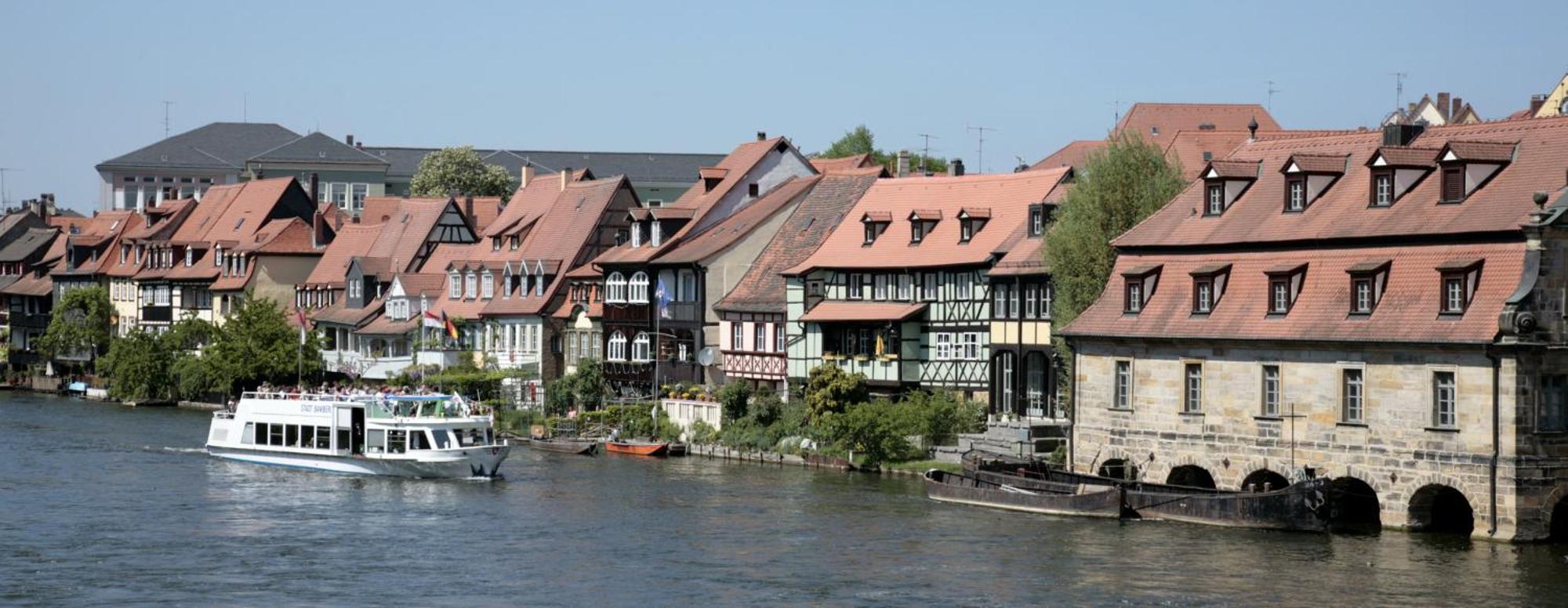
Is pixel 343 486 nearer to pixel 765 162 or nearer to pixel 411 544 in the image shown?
pixel 411 544

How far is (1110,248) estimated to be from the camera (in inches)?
2530

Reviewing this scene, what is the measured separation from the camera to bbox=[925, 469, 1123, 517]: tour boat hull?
54062 mm

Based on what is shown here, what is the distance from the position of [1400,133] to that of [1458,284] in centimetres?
710

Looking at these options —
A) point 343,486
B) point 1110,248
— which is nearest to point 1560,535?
point 1110,248

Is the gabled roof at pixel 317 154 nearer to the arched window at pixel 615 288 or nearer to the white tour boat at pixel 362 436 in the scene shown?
the arched window at pixel 615 288

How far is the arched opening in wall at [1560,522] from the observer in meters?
48.9

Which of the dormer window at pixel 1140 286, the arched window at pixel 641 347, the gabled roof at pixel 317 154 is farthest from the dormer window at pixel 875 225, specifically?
the gabled roof at pixel 317 154

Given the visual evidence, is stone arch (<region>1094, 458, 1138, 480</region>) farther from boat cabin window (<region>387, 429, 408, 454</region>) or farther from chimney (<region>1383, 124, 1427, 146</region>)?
boat cabin window (<region>387, 429, 408, 454</region>)

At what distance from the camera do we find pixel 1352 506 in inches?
2083

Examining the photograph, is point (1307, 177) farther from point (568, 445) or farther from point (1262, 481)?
point (568, 445)

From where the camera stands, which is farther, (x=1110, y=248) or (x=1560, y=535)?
(x=1110, y=248)

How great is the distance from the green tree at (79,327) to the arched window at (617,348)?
46722 millimetres

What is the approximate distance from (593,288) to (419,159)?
300 ft

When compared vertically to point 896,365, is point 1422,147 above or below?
above
